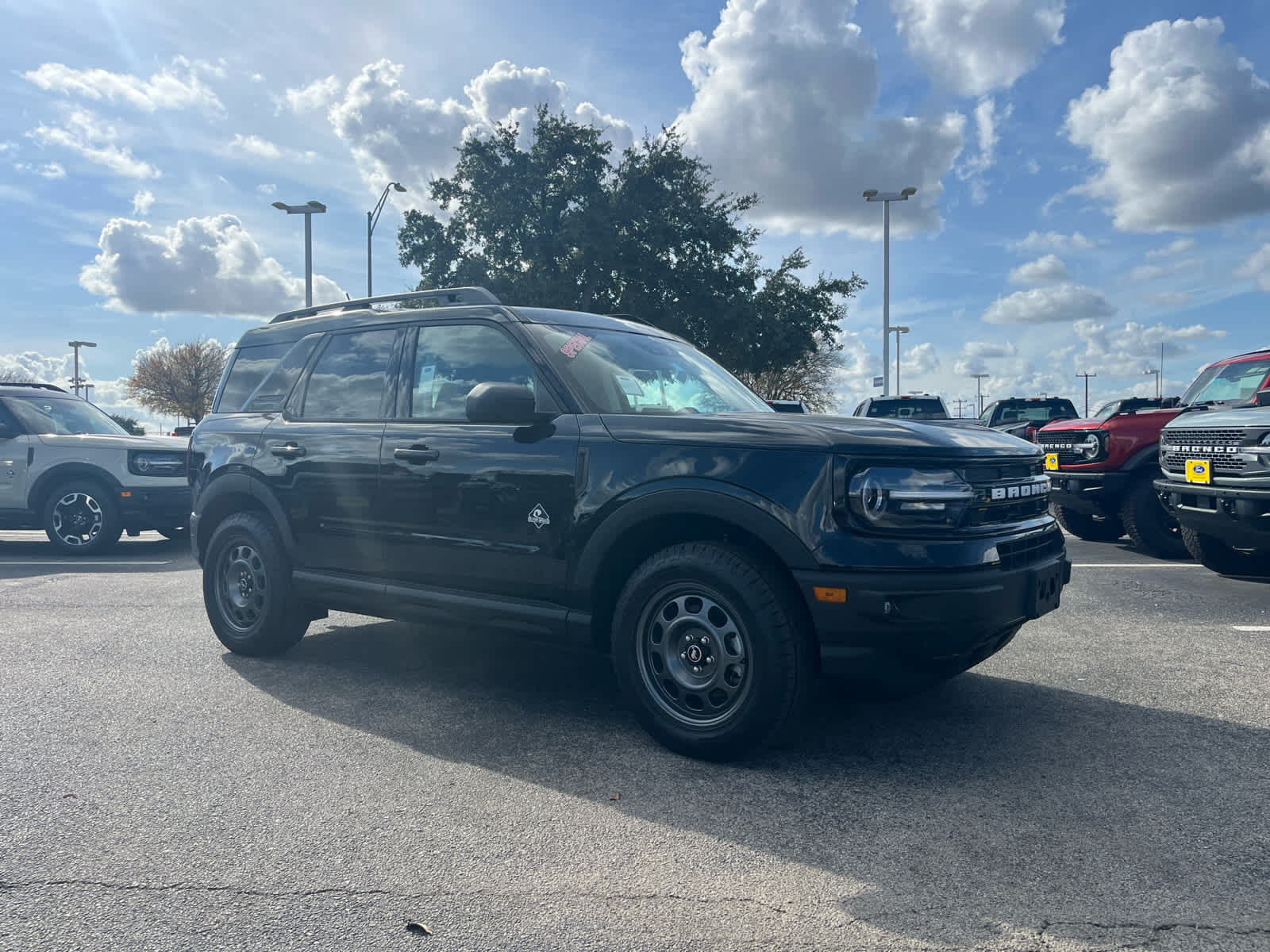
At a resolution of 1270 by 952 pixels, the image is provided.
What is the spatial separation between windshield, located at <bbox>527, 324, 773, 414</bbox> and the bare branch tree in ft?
197

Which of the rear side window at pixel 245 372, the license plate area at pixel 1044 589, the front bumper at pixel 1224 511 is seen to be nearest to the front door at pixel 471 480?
the rear side window at pixel 245 372

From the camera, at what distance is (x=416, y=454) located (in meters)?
4.34

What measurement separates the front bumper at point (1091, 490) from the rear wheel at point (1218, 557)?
115 centimetres

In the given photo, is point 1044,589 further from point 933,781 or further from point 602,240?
point 602,240

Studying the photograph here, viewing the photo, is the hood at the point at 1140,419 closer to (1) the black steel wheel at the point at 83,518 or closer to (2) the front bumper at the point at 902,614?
(2) the front bumper at the point at 902,614

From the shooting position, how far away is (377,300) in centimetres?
506

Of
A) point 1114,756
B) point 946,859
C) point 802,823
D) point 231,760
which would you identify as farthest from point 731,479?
point 231,760

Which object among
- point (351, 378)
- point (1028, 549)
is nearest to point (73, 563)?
point (351, 378)

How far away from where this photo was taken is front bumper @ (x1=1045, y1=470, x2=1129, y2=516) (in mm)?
9117

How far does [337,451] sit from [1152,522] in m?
7.95

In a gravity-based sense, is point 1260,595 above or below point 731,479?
Answer: below

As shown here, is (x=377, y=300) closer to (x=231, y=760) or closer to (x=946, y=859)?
(x=231, y=760)

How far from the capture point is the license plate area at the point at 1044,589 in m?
3.50

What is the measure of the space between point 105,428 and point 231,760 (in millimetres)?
8612
